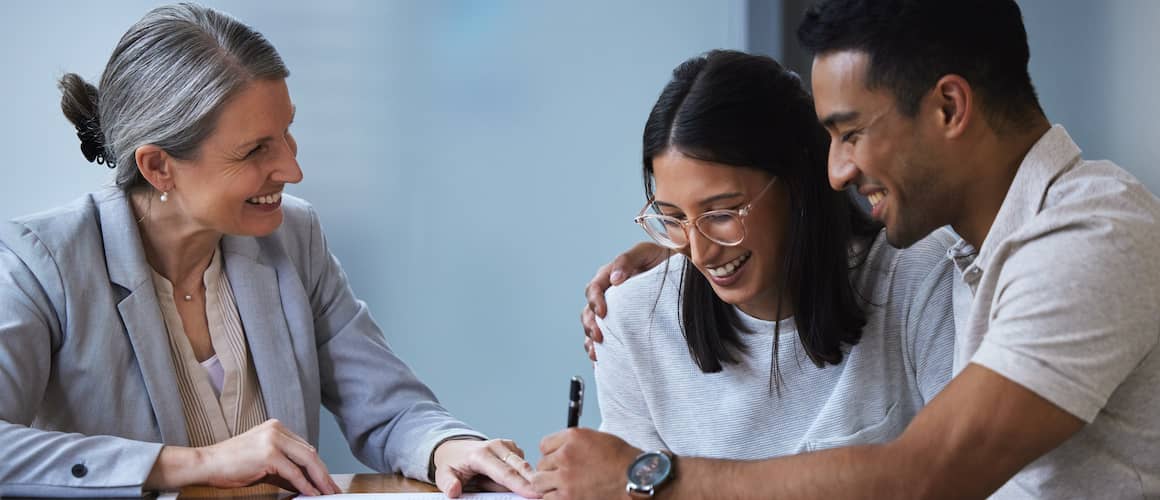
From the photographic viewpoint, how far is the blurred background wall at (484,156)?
122 inches

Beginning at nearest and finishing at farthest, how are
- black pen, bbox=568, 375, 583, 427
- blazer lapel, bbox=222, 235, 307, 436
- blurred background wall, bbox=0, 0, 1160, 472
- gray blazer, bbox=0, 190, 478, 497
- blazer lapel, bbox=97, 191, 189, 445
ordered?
black pen, bbox=568, 375, 583, 427
gray blazer, bbox=0, 190, 478, 497
blazer lapel, bbox=97, 191, 189, 445
blazer lapel, bbox=222, 235, 307, 436
blurred background wall, bbox=0, 0, 1160, 472

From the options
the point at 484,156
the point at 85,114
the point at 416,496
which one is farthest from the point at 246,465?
the point at 484,156

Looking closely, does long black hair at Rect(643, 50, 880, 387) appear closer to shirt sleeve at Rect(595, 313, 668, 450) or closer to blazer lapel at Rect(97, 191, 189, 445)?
shirt sleeve at Rect(595, 313, 668, 450)

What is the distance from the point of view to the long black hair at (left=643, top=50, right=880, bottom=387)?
1.71 metres

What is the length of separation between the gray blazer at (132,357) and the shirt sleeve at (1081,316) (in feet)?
3.18

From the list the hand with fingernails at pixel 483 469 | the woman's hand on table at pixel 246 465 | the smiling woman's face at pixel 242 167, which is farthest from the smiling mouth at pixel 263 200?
the hand with fingernails at pixel 483 469

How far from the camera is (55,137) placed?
9.71 ft

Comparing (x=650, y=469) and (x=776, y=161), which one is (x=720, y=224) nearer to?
(x=776, y=161)

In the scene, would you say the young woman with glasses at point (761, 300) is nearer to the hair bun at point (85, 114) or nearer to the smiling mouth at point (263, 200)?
the smiling mouth at point (263, 200)

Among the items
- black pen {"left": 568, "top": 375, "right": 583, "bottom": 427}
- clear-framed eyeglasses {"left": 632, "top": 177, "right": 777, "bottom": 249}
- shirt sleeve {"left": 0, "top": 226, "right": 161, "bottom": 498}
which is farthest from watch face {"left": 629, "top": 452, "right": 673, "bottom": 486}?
shirt sleeve {"left": 0, "top": 226, "right": 161, "bottom": 498}

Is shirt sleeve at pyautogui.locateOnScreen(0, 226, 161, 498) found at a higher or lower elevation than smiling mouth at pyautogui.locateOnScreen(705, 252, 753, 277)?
lower

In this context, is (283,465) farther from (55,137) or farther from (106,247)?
(55,137)

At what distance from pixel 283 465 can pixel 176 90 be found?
697mm

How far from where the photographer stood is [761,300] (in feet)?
6.16
